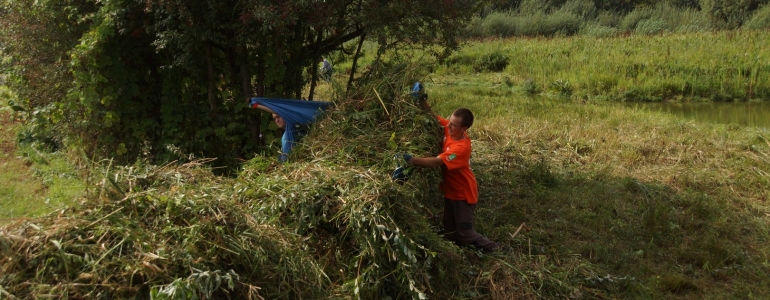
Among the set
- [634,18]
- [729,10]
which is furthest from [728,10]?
[634,18]

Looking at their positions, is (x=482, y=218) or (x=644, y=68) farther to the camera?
(x=644, y=68)

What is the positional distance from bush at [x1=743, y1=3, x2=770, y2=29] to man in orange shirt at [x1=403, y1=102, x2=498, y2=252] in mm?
26931

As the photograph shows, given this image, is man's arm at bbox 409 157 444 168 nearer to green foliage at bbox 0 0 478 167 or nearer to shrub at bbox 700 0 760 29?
green foliage at bbox 0 0 478 167

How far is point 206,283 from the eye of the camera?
141 inches

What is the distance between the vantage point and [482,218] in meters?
6.39

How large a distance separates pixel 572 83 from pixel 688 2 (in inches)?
1040

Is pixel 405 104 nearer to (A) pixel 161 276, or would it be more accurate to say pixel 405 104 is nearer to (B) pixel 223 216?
(B) pixel 223 216

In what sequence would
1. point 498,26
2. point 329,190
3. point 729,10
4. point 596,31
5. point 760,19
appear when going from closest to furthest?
point 329,190 < point 760,19 < point 596,31 < point 729,10 < point 498,26

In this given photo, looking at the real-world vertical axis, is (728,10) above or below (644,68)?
above

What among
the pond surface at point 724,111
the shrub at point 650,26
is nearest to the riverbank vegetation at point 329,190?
the pond surface at point 724,111

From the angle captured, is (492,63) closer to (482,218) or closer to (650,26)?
(650,26)

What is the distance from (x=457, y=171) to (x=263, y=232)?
A: 193cm

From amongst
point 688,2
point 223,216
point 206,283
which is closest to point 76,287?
point 206,283

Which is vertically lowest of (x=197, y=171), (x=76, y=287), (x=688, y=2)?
(x=76, y=287)
